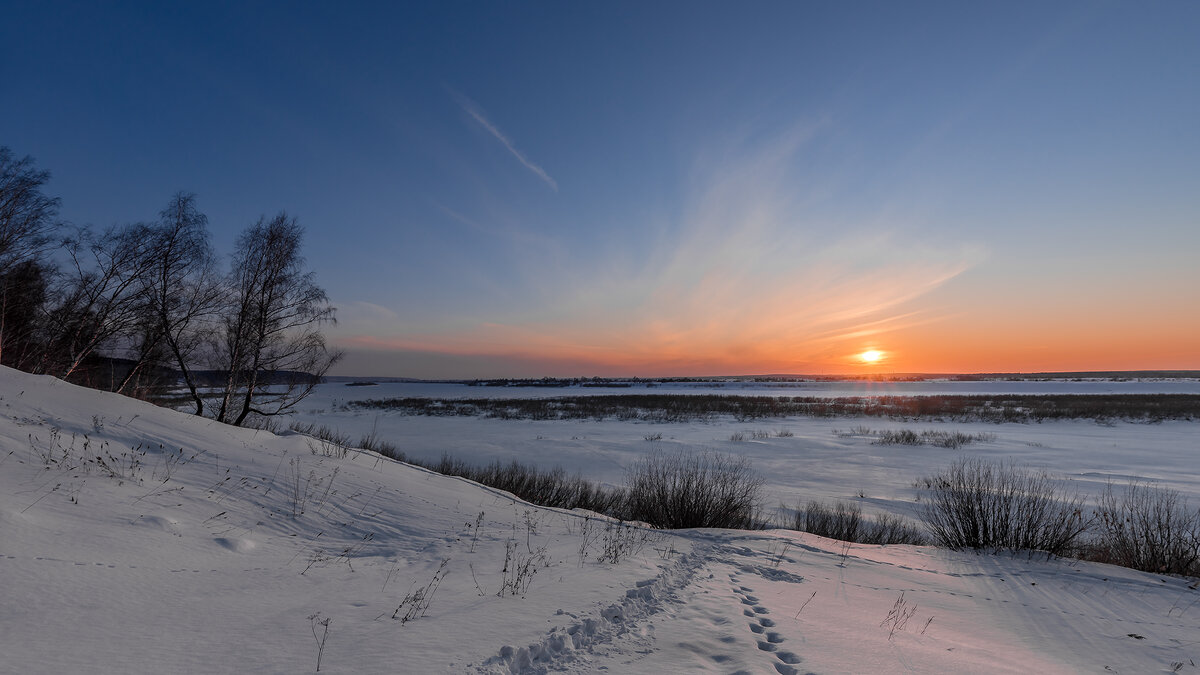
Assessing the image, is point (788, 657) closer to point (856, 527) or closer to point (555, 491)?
point (856, 527)

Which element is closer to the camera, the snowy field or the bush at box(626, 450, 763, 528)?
the bush at box(626, 450, 763, 528)

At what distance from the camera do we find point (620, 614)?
13.9 feet

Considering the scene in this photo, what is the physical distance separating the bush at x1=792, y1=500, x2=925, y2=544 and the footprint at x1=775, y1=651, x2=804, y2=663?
21.6 ft

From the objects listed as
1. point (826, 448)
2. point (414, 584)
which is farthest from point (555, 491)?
point (826, 448)

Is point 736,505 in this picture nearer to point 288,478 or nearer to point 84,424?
point 288,478

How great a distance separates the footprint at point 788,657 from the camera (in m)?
3.61

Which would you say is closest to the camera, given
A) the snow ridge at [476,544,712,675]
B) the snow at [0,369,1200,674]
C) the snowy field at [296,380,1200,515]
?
the snow at [0,369,1200,674]

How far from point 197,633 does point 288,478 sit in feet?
15.2

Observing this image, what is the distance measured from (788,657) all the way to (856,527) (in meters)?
7.70

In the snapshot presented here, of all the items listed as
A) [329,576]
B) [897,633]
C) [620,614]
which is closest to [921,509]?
[897,633]

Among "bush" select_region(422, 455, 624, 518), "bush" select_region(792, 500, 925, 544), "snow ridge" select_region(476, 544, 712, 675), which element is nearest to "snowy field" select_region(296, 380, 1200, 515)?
"bush" select_region(792, 500, 925, 544)

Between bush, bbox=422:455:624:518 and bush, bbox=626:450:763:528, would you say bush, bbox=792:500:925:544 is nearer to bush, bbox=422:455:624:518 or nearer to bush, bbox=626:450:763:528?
bush, bbox=626:450:763:528

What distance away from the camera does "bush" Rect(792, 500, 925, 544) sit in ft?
32.1

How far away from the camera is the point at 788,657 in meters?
3.67
